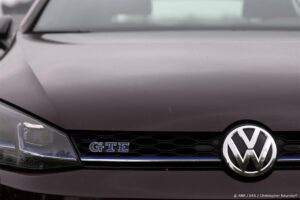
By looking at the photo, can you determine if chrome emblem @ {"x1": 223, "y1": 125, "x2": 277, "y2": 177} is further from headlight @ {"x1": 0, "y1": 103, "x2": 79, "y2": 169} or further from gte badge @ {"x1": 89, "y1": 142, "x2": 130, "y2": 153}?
headlight @ {"x1": 0, "y1": 103, "x2": 79, "y2": 169}

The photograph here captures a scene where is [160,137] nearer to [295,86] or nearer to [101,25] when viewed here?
[295,86]

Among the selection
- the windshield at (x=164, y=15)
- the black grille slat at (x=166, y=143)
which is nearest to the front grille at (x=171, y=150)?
the black grille slat at (x=166, y=143)

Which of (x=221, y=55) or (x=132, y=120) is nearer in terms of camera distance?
(x=132, y=120)

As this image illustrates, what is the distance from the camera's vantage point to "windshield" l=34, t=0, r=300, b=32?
3.55 meters

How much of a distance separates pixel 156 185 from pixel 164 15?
166 centimetres

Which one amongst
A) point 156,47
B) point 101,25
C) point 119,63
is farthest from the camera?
point 101,25

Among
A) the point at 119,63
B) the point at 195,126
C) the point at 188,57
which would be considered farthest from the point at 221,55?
the point at 195,126

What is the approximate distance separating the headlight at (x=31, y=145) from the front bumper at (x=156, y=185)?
0.07m

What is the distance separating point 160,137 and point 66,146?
0.99 ft

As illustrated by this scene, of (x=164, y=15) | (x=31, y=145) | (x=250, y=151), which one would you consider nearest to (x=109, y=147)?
(x=31, y=145)

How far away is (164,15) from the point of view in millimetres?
3758

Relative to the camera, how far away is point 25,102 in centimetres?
243

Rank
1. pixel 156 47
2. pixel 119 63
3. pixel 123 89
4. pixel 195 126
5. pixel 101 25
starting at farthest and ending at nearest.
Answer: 1. pixel 101 25
2. pixel 156 47
3. pixel 119 63
4. pixel 123 89
5. pixel 195 126

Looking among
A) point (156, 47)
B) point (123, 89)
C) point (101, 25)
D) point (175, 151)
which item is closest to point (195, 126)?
point (175, 151)
